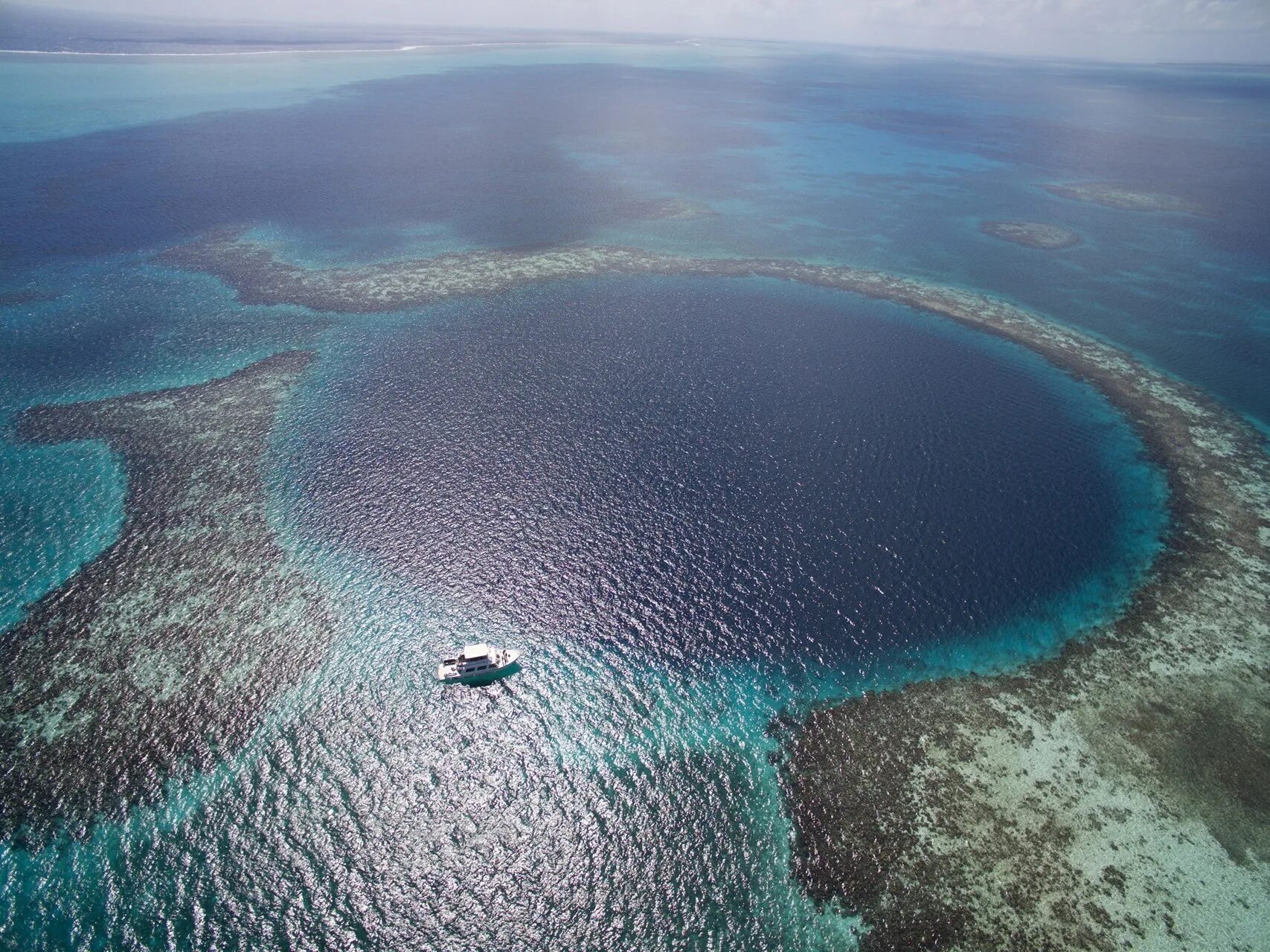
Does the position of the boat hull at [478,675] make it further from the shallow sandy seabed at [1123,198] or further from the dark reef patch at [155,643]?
the shallow sandy seabed at [1123,198]

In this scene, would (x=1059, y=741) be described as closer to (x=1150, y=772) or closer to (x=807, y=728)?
(x=1150, y=772)

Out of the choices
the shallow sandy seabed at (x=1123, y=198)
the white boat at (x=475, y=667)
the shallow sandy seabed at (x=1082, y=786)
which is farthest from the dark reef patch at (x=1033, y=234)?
the white boat at (x=475, y=667)

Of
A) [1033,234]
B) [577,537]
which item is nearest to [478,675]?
[577,537]

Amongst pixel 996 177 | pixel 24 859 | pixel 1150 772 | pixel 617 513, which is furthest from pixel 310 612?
pixel 996 177

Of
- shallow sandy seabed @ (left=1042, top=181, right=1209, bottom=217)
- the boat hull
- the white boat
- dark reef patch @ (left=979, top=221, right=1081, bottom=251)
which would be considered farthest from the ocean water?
shallow sandy seabed @ (left=1042, top=181, right=1209, bottom=217)

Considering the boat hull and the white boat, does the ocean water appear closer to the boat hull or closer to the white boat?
the boat hull

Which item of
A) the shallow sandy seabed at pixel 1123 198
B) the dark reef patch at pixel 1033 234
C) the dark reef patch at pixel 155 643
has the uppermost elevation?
the shallow sandy seabed at pixel 1123 198
